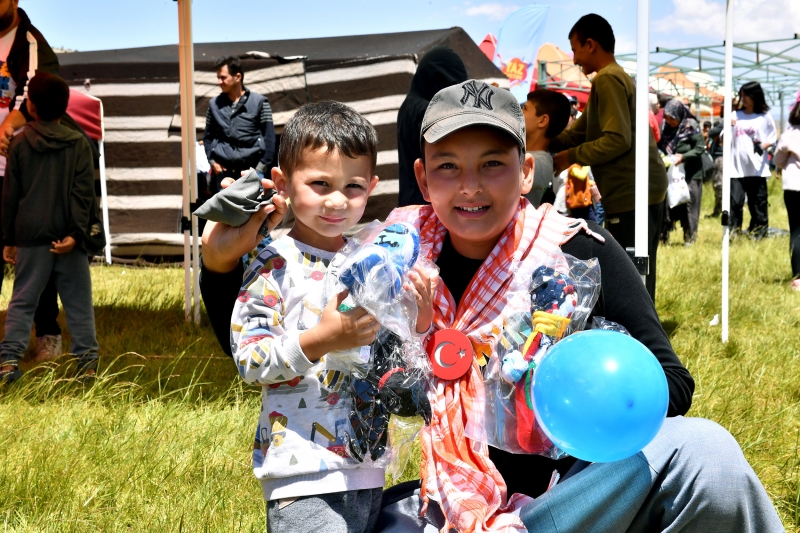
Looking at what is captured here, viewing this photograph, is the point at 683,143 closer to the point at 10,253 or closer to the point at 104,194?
the point at 104,194

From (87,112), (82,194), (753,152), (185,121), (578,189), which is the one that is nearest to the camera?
(82,194)

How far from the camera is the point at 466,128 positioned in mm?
1627

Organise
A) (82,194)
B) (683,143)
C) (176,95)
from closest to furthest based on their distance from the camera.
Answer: (82,194) < (176,95) < (683,143)

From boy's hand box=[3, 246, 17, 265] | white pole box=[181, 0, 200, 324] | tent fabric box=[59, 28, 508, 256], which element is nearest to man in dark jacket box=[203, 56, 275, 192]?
tent fabric box=[59, 28, 508, 256]

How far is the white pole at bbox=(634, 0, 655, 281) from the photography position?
10.1 feet

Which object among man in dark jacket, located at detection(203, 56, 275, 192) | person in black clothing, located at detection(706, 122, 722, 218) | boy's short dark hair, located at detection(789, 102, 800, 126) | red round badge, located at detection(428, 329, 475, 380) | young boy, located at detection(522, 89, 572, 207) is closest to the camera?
red round badge, located at detection(428, 329, 475, 380)

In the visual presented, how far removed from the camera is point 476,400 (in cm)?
152

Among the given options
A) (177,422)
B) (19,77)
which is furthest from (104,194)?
(177,422)

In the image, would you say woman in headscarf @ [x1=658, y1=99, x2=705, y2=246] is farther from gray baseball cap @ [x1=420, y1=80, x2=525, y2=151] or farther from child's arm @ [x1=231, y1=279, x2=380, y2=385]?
child's arm @ [x1=231, y1=279, x2=380, y2=385]

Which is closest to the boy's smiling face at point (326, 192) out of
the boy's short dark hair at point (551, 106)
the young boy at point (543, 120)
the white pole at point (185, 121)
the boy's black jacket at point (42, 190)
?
the young boy at point (543, 120)

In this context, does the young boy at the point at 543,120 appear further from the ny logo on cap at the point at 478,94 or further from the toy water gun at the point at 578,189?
the ny logo on cap at the point at 478,94

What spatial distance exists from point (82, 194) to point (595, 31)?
9.66 ft

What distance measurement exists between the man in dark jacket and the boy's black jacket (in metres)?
2.93

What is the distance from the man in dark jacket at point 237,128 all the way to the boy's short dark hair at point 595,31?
3.55 meters
